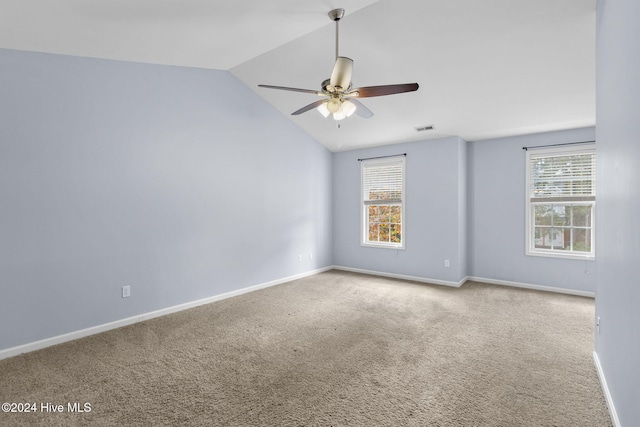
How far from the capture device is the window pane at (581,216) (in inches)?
174

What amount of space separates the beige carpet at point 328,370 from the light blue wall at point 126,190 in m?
0.40

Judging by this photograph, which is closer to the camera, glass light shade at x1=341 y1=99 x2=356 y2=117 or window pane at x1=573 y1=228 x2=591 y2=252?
glass light shade at x1=341 y1=99 x2=356 y2=117

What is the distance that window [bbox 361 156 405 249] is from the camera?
18.6 ft

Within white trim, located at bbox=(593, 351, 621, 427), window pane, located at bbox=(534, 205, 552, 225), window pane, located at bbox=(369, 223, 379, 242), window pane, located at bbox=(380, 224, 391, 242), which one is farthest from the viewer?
window pane, located at bbox=(369, 223, 379, 242)

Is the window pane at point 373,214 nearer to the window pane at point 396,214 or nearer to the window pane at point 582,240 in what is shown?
the window pane at point 396,214

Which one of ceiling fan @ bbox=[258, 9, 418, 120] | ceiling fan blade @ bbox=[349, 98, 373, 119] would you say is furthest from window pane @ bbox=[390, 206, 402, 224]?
ceiling fan @ bbox=[258, 9, 418, 120]

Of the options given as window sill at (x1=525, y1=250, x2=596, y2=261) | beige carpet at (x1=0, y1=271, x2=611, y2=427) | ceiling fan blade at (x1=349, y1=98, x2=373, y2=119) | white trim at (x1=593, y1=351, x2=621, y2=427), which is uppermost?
ceiling fan blade at (x1=349, y1=98, x2=373, y2=119)

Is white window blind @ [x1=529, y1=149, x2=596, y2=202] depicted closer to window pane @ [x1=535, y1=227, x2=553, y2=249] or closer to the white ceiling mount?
window pane @ [x1=535, y1=227, x2=553, y2=249]

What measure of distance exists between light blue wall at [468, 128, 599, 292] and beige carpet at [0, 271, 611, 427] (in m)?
0.79

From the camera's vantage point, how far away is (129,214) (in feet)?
11.0

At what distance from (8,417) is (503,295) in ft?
16.6

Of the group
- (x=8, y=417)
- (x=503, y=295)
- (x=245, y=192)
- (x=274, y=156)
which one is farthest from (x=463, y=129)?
(x=8, y=417)

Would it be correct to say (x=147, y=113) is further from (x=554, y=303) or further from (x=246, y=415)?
(x=554, y=303)

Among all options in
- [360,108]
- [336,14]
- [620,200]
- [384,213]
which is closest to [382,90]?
[360,108]
